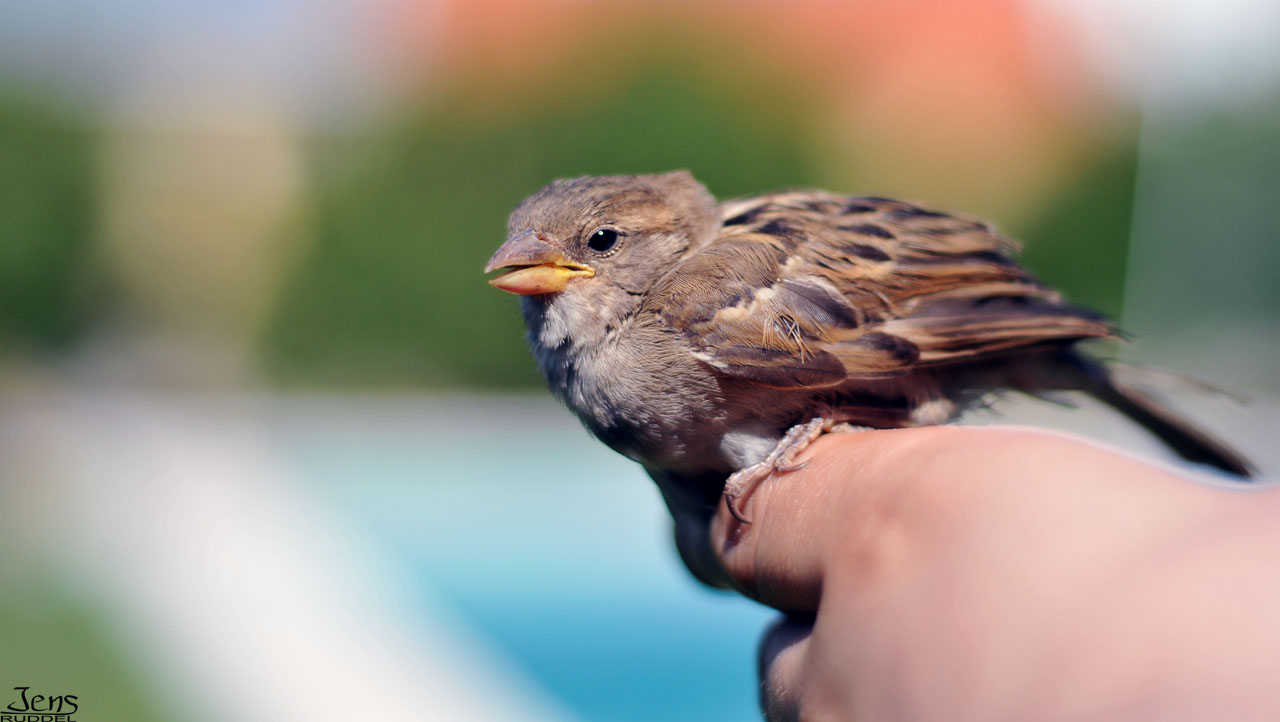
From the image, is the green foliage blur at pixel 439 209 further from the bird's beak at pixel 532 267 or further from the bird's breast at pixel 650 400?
the bird's breast at pixel 650 400

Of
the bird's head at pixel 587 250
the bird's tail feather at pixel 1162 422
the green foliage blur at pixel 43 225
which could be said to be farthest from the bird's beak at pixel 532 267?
the green foliage blur at pixel 43 225

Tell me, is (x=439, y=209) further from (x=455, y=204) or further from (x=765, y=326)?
(x=765, y=326)

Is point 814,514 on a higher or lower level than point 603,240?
lower

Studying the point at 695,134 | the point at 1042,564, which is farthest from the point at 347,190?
the point at 1042,564

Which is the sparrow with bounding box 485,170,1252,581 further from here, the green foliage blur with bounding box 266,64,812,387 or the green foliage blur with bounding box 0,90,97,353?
the green foliage blur with bounding box 0,90,97,353

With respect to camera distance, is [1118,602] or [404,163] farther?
[404,163]

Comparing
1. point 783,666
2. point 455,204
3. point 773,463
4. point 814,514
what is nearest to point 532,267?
point 773,463

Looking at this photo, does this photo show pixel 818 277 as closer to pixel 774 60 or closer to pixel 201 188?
pixel 774 60
